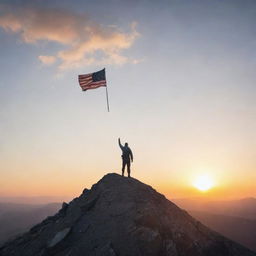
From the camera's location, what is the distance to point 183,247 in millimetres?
13875

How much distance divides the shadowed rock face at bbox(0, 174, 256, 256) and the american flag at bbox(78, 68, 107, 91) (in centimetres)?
1019

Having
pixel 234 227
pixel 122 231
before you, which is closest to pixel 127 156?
pixel 122 231

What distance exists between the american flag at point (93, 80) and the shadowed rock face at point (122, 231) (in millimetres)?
10193

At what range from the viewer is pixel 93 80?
25234mm

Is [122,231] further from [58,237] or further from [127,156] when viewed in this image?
[127,156]

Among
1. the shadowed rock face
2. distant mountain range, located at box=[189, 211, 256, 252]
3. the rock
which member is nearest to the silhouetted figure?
the shadowed rock face

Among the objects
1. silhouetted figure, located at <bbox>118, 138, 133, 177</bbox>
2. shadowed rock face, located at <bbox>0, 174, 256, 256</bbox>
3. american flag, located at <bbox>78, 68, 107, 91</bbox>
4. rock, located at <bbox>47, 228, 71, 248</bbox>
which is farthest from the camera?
american flag, located at <bbox>78, 68, 107, 91</bbox>

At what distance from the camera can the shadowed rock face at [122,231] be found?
13.5 m

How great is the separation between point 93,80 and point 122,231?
49.4 feet

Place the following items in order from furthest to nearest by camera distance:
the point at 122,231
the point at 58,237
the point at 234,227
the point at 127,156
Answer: the point at 234,227 → the point at 127,156 → the point at 58,237 → the point at 122,231

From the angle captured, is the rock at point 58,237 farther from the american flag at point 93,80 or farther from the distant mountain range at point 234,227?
the distant mountain range at point 234,227

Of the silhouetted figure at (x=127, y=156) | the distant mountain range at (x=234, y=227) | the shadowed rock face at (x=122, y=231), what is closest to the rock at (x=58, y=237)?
the shadowed rock face at (x=122, y=231)

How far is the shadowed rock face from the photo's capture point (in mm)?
13492

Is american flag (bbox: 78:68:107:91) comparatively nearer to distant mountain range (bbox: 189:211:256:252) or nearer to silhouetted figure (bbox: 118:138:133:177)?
silhouetted figure (bbox: 118:138:133:177)
